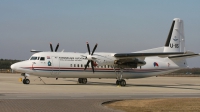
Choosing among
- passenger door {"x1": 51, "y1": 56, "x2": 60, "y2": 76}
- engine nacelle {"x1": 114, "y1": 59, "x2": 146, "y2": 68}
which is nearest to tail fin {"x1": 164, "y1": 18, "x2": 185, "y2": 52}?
engine nacelle {"x1": 114, "y1": 59, "x2": 146, "y2": 68}

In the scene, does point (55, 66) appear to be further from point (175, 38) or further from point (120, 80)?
point (175, 38)

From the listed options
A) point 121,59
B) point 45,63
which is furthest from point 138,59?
point 45,63

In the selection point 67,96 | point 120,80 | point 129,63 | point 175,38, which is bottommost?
point 67,96

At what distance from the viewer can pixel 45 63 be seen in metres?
35.5

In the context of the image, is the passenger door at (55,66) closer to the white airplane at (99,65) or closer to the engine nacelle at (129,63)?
the white airplane at (99,65)

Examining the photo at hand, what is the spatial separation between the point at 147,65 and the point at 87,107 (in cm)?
2541

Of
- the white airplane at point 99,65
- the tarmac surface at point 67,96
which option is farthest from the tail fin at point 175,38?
the tarmac surface at point 67,96

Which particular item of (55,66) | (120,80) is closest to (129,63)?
(120,80)

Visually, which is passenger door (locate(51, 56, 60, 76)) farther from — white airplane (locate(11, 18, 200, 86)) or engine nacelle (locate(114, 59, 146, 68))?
engine nacelle (locate(114, 59, 146, 68))

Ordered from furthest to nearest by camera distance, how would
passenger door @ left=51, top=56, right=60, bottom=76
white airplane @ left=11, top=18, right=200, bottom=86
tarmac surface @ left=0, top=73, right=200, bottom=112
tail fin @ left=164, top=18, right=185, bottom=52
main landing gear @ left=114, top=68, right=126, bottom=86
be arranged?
tail fin @ left=164, top=18, right=185, bottom=52 → main landing gear @ left=114, top=68, right=126, bottom=86 → passenger door @ left=51, top=56, right=60, bottom=76 → white airplane @ left=11, top=18, right=200, bottom=86 → tarmac surface @ left=0, top=73, right=200, bottom=112

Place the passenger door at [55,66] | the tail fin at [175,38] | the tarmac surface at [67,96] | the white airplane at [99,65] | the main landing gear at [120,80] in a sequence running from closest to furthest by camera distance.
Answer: the tarmac surface at [67,96] → the white airplane at [99,65] → the passenger door at [55,66] → the main landing gear at [120,80] → the tail fin at [175,38]

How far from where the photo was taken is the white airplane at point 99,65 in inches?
1394

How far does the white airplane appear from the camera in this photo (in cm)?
3541

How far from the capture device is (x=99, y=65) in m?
36.5
